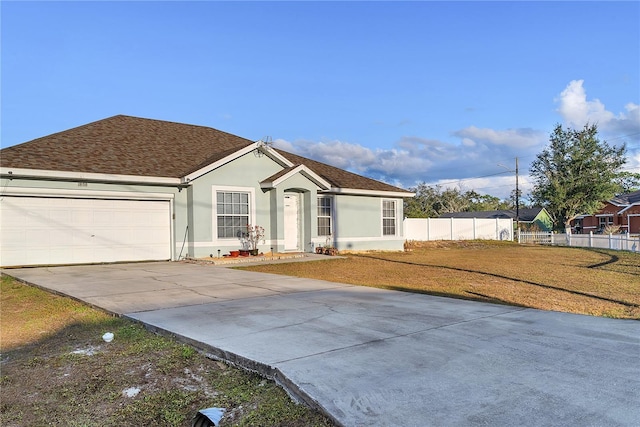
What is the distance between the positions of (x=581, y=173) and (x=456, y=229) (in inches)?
697

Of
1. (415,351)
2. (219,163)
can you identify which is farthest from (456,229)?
(415,351)

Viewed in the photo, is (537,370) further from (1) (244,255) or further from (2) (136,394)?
(1) (244,255)

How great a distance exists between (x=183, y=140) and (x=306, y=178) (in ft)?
18.5

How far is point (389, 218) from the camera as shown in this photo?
2320 cm

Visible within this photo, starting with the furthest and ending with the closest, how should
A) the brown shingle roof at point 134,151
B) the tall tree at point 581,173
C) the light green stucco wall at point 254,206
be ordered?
the tall tree at point 581,173 < the light green stucco wall at point 254,206 < the brown shingle roof at point 134,151

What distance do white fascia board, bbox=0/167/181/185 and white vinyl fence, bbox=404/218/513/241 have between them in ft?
→ 56.5

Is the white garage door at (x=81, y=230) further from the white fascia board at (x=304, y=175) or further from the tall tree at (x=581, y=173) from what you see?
the tall tree at (x=581, y=173)

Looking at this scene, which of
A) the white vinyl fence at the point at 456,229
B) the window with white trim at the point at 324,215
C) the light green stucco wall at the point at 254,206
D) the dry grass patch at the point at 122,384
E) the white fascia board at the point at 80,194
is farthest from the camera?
the white vinyl fence at the point at 456,229

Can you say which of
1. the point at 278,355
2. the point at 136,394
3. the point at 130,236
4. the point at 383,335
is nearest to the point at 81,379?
the point at 136,394

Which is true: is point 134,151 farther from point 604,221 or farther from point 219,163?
point 604,221

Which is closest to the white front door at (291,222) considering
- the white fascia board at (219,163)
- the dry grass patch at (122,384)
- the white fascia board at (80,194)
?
the white fascia board at (219,163)

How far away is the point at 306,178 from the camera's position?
18.8m

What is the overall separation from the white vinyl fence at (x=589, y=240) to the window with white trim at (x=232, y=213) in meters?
18.6

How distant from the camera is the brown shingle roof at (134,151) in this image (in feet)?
47.8
